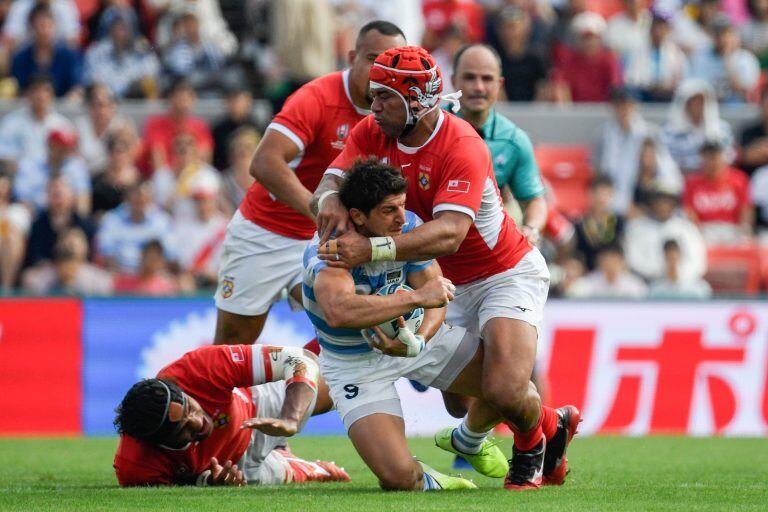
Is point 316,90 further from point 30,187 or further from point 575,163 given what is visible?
point 575,163

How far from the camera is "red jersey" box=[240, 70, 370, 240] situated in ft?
29.5

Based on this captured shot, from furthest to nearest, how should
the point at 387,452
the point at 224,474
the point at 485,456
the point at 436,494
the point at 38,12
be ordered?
1. the point at 38,12
2. the point at 485,456
3. the point at 224,474
4. the point at 387,452
5. the point at 436,494

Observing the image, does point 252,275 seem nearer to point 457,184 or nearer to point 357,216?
point 357,216

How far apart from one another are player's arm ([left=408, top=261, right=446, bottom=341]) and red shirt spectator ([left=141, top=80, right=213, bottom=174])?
28.5ft

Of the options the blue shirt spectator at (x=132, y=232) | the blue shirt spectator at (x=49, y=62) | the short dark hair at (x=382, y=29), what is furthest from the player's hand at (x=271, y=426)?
the blue shirt spectator at (x=49, y=62)

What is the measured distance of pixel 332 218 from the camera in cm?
727

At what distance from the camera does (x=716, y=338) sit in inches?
542

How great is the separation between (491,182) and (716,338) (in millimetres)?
6707

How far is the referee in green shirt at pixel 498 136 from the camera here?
369 inches

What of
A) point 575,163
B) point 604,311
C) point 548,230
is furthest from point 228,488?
point 575,163

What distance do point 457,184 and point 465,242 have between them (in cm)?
62

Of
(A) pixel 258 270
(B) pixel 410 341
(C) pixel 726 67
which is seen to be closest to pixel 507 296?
(B) pixel 410 341

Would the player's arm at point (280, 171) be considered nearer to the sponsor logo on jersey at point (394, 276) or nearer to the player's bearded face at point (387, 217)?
the sponsor logo on jersey at point (394, 276)

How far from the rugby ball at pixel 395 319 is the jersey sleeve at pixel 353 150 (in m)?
0.74
